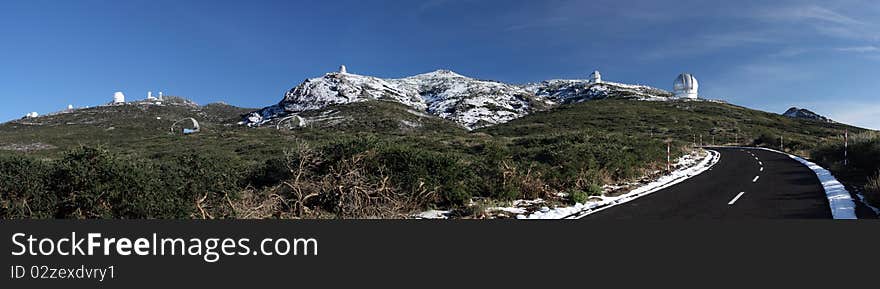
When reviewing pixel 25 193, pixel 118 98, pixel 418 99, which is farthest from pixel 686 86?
pixel 118 98

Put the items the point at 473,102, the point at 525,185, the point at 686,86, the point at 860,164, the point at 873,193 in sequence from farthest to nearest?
the point at 686,86, the point at 473,102, the point at 860,164, the point at 525,185, the point at 873,193

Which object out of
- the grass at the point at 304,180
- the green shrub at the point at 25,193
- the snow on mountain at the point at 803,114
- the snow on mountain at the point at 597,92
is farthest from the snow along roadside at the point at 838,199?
the snow on mountain at the point at 803,114

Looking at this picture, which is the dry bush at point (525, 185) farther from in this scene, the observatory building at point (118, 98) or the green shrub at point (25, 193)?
the observatory building at point (118, 98)

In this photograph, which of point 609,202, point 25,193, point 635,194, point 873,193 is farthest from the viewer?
point 635,194

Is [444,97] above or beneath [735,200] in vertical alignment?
above

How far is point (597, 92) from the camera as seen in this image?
128m

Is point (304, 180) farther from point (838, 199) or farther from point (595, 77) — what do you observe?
point (595, 77)

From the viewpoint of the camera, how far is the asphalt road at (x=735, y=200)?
27.9 ft

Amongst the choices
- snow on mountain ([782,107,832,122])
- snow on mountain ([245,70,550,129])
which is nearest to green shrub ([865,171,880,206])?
snow on mountain ([245,70,550,129])

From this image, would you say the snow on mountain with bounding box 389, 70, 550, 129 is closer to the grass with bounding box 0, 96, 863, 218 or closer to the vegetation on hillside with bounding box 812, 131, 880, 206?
the vegetation on hillside with bounding box 812, 131, 880, 206

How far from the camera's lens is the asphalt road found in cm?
852

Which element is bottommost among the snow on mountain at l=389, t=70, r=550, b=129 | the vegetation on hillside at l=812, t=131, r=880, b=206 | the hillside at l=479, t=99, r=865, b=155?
the vegetation on hillside at l=812, t=131, r=880, b=206

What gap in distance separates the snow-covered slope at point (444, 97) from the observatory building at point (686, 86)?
3197mm

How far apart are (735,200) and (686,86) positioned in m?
118
